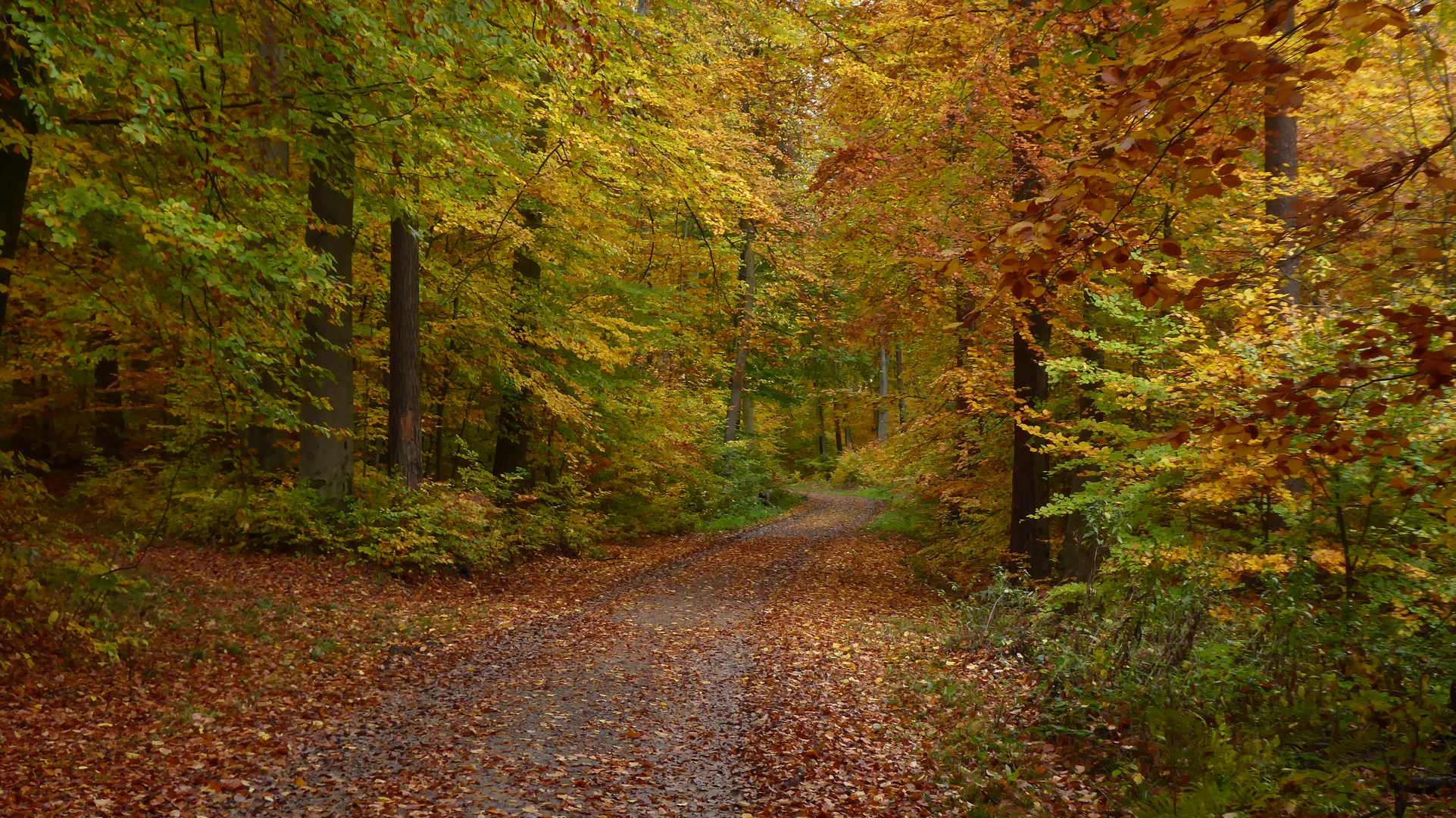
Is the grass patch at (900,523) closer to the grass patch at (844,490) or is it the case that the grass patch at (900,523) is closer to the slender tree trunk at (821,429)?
the grass patch at (844,490)

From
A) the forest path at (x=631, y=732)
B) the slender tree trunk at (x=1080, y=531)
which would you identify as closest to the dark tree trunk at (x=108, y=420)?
the forest path at (x=631, y=732)

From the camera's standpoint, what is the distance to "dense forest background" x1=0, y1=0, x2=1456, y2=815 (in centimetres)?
407

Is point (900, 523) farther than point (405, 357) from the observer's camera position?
Yes

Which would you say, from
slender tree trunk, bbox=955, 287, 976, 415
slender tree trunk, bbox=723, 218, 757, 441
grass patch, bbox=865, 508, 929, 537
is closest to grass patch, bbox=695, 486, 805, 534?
slender tree trunk, bbox=723, 218, 757, 441

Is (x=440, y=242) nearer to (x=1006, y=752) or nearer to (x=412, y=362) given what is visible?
(x=412, y=362)

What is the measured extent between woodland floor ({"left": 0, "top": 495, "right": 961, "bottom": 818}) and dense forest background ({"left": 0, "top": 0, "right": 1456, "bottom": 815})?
28.9 inches

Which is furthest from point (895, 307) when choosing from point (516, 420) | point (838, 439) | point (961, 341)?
point (838, 439)

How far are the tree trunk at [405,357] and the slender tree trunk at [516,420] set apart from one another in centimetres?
269

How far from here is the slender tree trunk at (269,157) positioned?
7629 millimetres

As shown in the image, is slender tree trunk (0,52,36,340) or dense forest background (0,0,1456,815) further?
slender tree trunk (0,52,36,340)

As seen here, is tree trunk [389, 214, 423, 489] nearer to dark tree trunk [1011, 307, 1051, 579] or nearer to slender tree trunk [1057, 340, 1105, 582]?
dark tree trunk [1011, 307, 1051, 579]

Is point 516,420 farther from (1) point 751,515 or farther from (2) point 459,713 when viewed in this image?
(1) point 751,515

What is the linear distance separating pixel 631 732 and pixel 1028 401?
7.34 meters

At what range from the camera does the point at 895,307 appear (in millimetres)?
13016
